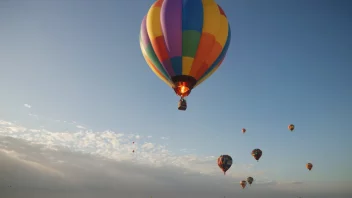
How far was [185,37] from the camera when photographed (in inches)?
643

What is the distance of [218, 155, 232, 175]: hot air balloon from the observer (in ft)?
104

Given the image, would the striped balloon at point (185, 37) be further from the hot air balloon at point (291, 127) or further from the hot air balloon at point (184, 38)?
the hot air balloon at point (291, 127)

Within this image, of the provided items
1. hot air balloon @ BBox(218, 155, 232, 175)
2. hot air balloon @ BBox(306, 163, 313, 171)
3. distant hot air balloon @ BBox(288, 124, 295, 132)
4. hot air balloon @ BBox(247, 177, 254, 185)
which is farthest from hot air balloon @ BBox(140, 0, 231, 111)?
hot air balloon @ BBox(306, 163, 313, 171)

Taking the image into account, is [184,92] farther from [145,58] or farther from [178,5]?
[178,5]

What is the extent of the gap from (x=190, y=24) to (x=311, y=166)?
152ft

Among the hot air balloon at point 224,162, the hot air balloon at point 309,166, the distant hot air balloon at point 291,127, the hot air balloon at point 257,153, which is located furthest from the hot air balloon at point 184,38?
the hot air balloon at point 309,166

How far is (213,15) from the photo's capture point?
16938 mm

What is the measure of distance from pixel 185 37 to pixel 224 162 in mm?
21909

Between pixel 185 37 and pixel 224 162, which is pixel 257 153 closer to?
pixel 224 162

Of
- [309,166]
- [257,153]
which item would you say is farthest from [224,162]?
[309,166]

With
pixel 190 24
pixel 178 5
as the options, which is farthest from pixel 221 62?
pixel 178 5

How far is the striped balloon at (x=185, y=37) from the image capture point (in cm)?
1642

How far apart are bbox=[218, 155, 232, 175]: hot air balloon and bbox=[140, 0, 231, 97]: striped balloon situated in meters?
18.8

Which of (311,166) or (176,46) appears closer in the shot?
(176,46)
